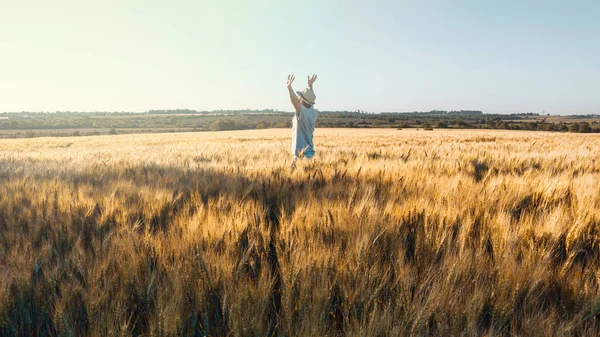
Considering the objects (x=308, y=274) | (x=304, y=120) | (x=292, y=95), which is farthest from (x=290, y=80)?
(x=308, y=274)

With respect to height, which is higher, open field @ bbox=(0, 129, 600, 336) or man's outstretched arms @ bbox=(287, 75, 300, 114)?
man's outstretched arms @ bbox=(287, 75, 300, 114)

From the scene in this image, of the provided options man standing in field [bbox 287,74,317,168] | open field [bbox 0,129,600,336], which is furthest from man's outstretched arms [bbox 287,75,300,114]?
open field [bbox 0,129,600,336]

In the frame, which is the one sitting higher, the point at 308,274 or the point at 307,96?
the point at 307,96

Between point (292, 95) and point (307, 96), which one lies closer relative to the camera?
point (292, 95)

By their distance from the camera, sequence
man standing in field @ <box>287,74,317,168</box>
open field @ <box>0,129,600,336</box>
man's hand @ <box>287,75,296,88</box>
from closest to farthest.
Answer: open field @ <box>0,129,600,336</box> → man's hand @ <box>287,75,296,88</box> → man standing in field @ <box>287,74,317,168</box>

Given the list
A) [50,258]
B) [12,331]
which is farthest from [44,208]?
[12,331]

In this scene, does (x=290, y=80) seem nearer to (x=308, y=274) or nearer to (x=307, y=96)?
(x=307, y=96)

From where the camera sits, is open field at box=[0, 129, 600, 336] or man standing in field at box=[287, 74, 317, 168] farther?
man standing in field at box=[287, 74, 317, 168]

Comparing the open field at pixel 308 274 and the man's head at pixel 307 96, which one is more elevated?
the man's head at pixel 307 96

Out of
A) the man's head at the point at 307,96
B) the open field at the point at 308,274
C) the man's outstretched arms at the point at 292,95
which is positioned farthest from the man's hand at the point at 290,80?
the open field at the point at 308,274

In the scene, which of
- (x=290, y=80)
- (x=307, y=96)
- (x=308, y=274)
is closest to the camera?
(x=308, y=274)

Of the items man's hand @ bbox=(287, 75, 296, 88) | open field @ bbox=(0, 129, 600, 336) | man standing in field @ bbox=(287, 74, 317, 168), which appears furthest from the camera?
man standing in field @ bbox=(287, 74, 317, 168)

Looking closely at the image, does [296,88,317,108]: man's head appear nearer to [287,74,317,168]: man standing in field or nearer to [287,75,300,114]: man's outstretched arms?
[287,74,317,168]: man standing in field

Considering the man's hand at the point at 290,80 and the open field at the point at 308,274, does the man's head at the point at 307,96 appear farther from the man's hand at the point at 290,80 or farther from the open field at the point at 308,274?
the open field at the point at 308,274
